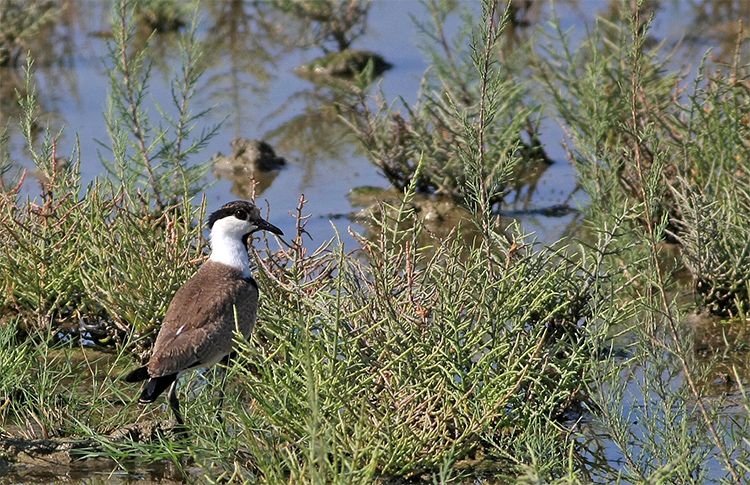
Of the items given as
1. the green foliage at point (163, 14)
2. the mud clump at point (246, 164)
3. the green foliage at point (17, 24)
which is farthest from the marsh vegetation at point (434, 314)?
the green foliage at point (163, 14)

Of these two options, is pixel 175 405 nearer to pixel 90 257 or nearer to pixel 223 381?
pixel 223 381

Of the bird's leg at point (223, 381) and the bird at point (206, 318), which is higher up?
the bird at point (206, 318)

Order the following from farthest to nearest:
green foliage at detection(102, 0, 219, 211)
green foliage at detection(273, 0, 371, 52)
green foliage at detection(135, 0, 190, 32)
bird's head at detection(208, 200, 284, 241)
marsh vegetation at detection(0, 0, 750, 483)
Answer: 1. green foliage at detection(135, 0, 190, 32)
2. green foliage at detection(273, 0, 371, 52)
3. green foliage at detection(102, 0, 219, 211)
4. bird's head at detection(208, 200, 284, 241)
5. marsh vegetation at detection(0, 0, 750, 483)

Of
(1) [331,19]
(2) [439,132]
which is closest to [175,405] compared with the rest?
(2) [439,132]

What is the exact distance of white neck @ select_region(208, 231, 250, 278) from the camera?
6480mm

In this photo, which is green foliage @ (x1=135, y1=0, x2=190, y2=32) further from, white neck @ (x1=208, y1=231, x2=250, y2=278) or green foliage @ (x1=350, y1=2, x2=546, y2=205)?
white neck @ (x1=208, y1=231, x2=250, y2=278)

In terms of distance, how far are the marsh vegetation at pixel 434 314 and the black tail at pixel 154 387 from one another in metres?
0.12

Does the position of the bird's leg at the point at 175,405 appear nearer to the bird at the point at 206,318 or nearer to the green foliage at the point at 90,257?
the bird at the point at 206,318

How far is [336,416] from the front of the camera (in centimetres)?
504

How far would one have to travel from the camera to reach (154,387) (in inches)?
233

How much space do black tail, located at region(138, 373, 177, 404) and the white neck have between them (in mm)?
665

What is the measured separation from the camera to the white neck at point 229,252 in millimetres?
6480

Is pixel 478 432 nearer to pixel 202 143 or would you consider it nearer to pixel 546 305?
pixel 546 305

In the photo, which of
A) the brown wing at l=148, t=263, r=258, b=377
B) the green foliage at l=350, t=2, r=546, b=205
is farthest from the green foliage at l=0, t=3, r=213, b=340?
the green foliage at l=350, t=2, r=546, b=205
